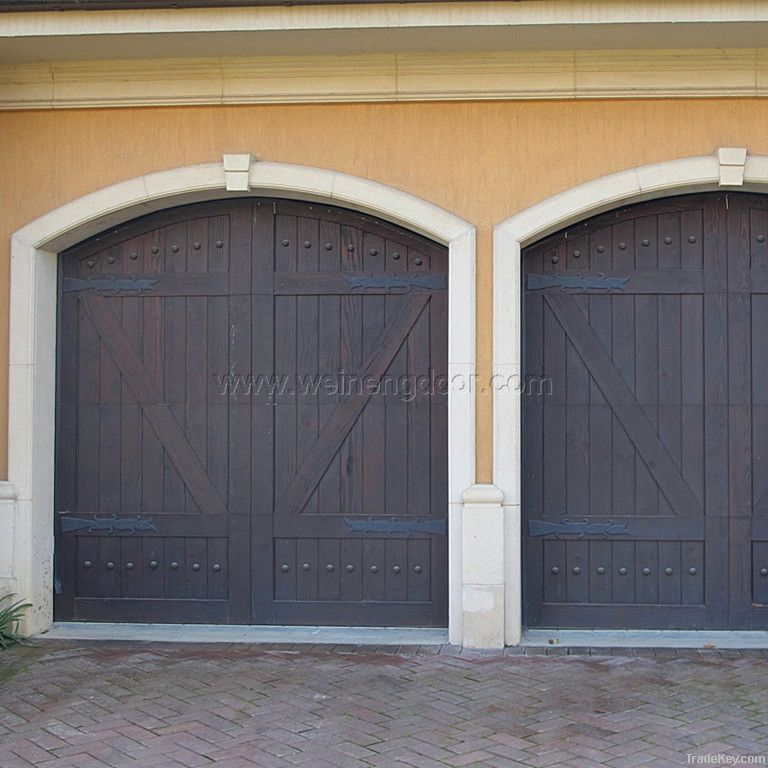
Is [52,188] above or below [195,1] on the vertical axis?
below

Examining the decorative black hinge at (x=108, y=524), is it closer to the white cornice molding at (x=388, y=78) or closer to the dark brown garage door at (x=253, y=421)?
the dark brown garage door at (x=253, y=421)

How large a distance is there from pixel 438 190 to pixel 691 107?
1.64m

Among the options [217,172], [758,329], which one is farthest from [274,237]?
[758,329]

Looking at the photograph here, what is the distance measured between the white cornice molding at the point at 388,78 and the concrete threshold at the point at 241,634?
3399 mm

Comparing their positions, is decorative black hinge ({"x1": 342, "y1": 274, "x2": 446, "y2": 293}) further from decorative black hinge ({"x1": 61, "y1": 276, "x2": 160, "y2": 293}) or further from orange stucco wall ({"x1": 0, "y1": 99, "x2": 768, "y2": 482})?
decorative black hinge ({"x1": 61, "y1": 276, "x2": 160, "y2": 293})

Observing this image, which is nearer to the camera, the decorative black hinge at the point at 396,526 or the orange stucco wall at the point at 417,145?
the orange stucco wall at the point at 417,145

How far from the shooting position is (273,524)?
6.77 meters

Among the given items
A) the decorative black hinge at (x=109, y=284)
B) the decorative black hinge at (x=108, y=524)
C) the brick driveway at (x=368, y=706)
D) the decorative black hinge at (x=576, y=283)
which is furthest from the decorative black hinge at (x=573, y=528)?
the decorative black hinge at (x=109, y=284)

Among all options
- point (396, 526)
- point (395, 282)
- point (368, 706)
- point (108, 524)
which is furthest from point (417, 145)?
point (368, 706)

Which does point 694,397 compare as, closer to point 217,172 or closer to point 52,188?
point 217,172

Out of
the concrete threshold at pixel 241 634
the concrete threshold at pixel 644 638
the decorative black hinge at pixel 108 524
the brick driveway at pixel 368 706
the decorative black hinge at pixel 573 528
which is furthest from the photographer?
the decorative black hinge at pixel 108 524

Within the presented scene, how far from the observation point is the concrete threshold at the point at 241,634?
21.1 ft

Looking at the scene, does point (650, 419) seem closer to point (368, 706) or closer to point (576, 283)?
point (576, 283)

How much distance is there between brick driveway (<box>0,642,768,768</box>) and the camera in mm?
4590
